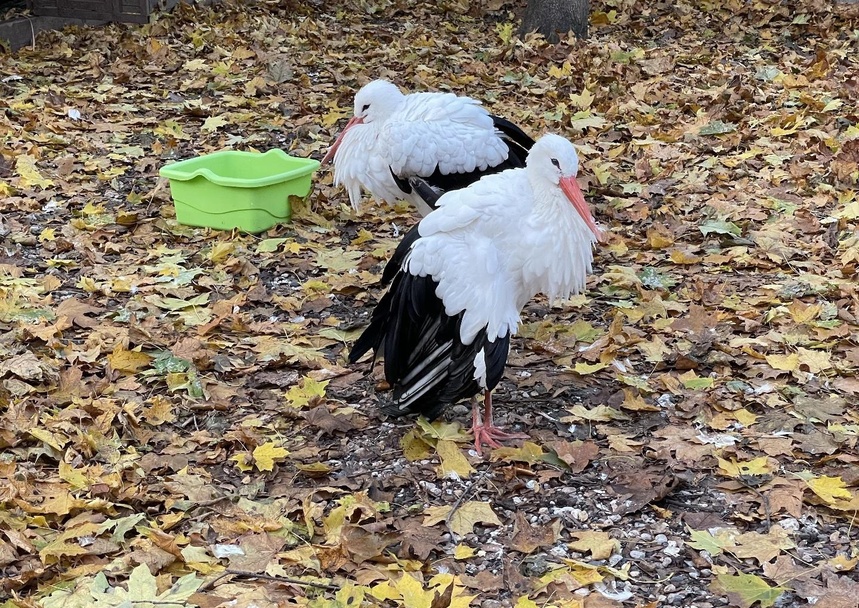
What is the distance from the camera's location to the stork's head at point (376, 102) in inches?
202

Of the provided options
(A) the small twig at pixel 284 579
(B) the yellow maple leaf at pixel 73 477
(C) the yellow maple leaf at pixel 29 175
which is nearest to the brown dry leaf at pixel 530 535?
(A) the small twig at pixel 284 579

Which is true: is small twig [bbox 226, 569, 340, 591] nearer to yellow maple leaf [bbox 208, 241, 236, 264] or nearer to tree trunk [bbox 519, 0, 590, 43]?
yellow maple leaf [bbox 208, 241, 236, 264]

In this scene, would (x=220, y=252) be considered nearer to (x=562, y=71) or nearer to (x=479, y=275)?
(x=479, y=275)

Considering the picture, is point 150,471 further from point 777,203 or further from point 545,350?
point 777,203

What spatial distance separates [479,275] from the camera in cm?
359

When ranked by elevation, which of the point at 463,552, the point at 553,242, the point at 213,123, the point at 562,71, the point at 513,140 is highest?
the point at 562,71

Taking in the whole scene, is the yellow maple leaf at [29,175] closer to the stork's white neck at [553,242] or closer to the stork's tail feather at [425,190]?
the stork's tail feather at [425,190]

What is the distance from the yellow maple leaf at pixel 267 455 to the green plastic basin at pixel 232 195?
7.29 ft

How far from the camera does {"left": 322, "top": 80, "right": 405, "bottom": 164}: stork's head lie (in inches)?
202

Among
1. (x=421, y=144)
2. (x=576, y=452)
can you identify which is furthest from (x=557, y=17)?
(x=576, y=452)

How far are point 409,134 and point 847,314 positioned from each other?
2.23 m

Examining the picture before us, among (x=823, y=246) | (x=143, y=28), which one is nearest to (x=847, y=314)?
(x=823, y=246)

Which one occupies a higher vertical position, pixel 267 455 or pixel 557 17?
pixel 557 17

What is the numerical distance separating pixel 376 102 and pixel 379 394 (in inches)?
69.2
